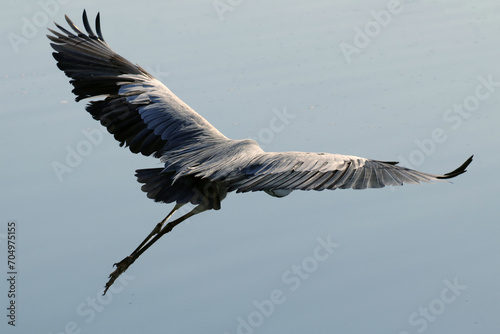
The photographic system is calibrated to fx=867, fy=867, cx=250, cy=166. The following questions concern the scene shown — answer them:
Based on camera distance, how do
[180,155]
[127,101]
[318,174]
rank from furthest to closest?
[127,101]
[180,155]
[318,174]

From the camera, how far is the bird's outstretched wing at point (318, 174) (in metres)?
4.99

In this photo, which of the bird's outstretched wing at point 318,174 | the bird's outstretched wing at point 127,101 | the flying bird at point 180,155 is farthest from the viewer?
the bird's outstretched wing at point 127,101

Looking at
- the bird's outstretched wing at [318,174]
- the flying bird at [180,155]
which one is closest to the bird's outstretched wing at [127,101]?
the flying bird at [180,155]

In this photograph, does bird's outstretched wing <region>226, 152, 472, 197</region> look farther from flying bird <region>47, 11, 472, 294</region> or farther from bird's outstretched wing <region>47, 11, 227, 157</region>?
bird's outstretched wing <region>47, 11, 227, 157</region>

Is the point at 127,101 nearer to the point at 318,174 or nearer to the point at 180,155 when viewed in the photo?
the point at 180,155

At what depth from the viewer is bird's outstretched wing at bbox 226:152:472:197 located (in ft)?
16.4

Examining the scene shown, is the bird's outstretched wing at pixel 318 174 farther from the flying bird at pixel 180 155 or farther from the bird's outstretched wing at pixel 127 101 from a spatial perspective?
the bird's outstretched wing at pixel 127 101

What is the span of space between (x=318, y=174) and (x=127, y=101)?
6.74 feet

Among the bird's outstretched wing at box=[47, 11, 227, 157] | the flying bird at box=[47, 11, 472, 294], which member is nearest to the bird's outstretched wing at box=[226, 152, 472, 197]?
the flying bird at box=[47, 11, 472, 294]

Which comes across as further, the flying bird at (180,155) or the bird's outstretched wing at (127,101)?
the bird's outstretched wing at (127,101)

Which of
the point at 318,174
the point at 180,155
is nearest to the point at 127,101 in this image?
the point at 180,155

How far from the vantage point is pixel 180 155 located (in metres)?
6.00

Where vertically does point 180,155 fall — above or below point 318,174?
above

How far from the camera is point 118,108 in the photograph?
6.54 meters
